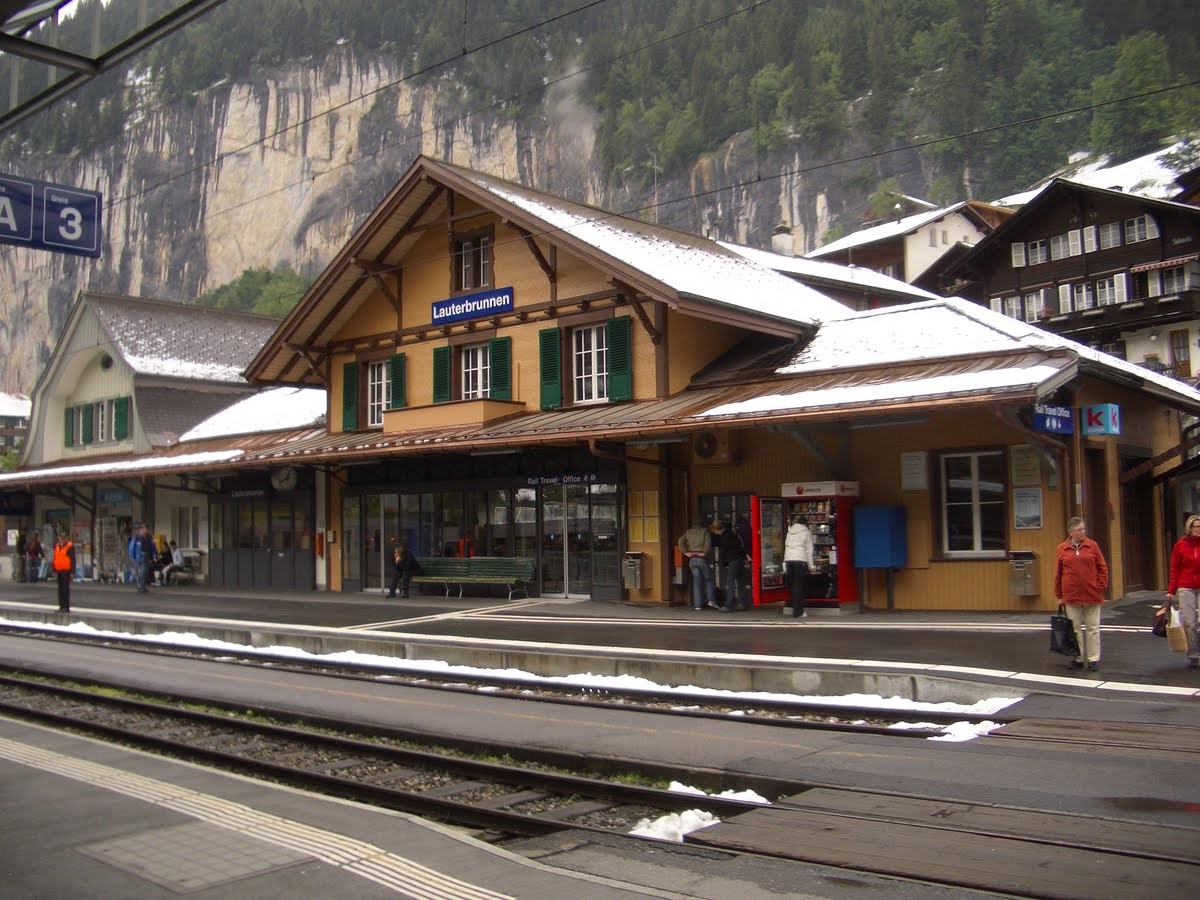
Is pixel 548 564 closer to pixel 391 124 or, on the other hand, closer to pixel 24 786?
pixel 24 786

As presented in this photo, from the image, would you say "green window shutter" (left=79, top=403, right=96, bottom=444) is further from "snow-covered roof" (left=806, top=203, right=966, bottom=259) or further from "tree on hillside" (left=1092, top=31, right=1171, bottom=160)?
"tree on hillside" (left=1092, top=31, right=1171, bottom=160)

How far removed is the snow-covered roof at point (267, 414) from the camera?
31953 millimetres

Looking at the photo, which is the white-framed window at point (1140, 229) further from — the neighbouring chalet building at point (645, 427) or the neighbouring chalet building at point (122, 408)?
the neighbouring chalet building at point (122, 408)

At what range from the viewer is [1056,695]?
1059 centimetres

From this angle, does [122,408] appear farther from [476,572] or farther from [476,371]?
[476,572]

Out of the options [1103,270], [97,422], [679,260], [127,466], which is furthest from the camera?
[1103,270]

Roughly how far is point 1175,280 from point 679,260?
24.4 meters

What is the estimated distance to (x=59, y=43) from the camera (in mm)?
8055

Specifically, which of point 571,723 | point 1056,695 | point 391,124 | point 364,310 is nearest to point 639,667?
point 571,723

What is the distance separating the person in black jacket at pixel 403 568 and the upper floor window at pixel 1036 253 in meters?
30.5

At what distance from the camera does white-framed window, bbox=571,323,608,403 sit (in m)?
22.6

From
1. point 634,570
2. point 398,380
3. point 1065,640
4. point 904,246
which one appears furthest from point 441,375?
point 904,246

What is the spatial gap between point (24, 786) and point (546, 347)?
1587cm

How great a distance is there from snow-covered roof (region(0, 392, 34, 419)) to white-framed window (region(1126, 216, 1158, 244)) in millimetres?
96347
